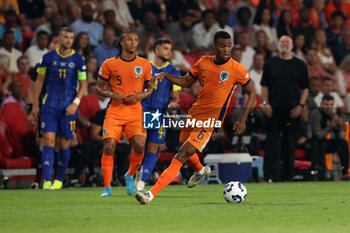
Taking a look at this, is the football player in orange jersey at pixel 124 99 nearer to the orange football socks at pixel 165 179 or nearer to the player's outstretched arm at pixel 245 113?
the player's outstretched arm at pixel 245 113

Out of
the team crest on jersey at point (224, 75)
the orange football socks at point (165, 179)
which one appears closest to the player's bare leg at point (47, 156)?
the team crest on jersey at point (224, 75)

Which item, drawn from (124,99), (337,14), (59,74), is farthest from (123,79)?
(337,14)

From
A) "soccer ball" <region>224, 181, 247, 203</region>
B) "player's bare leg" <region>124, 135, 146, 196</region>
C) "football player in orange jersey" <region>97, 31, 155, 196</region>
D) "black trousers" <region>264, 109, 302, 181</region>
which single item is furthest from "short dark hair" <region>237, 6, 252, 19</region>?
"soccer ball" <region>224, 181, 247, 203</region>

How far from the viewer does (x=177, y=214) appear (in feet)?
23.7

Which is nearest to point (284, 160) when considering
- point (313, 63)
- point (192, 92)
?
point (192, 92)

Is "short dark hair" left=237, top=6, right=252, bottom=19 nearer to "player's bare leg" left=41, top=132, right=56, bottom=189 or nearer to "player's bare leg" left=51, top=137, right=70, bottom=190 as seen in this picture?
"player's bare leg" left=51, top=137, right=70, bottom=190

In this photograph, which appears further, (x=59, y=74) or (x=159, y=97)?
(x=59, y=74)

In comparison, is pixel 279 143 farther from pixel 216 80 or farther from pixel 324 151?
pixel 216 80

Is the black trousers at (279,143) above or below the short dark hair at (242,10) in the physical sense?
below

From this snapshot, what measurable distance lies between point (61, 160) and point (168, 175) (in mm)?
5136

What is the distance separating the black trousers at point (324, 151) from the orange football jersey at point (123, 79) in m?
6.71

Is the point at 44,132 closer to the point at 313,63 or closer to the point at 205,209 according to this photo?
the point at 205,209

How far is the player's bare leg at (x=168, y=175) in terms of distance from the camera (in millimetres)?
8289

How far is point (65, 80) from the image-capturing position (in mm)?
12984
